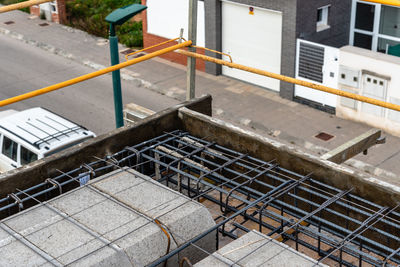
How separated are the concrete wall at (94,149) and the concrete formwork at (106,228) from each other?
113 centimetres

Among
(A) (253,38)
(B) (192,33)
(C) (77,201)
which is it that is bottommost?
(A) (253,38)

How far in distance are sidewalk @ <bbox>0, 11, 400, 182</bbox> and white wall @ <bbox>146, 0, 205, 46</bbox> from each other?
3.45 ft

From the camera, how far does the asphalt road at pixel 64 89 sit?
18.4 meters

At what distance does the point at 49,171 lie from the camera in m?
8.21

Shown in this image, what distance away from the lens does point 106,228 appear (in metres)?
6.26

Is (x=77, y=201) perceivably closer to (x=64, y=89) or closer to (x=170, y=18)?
(x=64, y=89)

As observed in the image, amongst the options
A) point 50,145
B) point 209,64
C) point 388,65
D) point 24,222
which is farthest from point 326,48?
point 24,222

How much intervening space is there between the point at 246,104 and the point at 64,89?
6.10 metres

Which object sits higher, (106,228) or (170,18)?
(106,228)

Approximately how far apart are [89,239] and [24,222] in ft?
2.90

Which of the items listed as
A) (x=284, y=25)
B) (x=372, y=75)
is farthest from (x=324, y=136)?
(x=284, y=25)

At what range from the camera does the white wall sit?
67.1 feet

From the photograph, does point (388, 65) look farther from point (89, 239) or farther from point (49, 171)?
point (89, 239)

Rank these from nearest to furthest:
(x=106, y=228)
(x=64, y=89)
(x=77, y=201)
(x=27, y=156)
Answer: (x=106, y=228)
(x=77, y=201)
(x=27, y=156)
(x=64, y=89)
